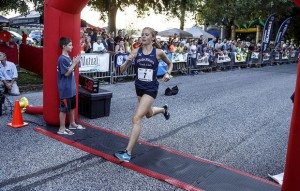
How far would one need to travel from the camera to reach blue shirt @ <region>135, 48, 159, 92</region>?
183 inches

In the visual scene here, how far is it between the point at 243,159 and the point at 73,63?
317 cm

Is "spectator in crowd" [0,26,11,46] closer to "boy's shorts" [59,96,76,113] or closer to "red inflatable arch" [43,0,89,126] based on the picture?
"red inflatable arch" [43,0,89,126]

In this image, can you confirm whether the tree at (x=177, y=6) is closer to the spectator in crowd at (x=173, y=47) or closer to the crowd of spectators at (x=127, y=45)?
the crowd of spectators at (x=127, y=45)

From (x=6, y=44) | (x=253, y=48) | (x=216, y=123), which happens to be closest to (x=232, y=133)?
(x=216, y=123)

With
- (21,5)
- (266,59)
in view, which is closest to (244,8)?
(266,59)

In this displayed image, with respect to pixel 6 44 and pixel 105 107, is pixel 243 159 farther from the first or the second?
pixel 6 44

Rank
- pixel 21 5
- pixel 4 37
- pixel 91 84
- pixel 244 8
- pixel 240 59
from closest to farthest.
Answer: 1. pixel 91 84
2. pixel 4 37
3. pixel 21 5
4. pixel 240 59
5. pixel 244 8

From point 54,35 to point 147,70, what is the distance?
1.97 m

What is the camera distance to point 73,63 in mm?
5309

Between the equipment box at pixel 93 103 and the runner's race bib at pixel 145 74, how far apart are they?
2.09m

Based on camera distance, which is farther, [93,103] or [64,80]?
[93,103]

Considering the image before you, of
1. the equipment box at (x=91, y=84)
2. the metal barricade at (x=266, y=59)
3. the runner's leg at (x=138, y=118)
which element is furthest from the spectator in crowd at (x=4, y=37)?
the metal barricade at (x=266, y=59)

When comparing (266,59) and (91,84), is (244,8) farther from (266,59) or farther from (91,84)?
(91,84)

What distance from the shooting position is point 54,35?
5.53 meters
